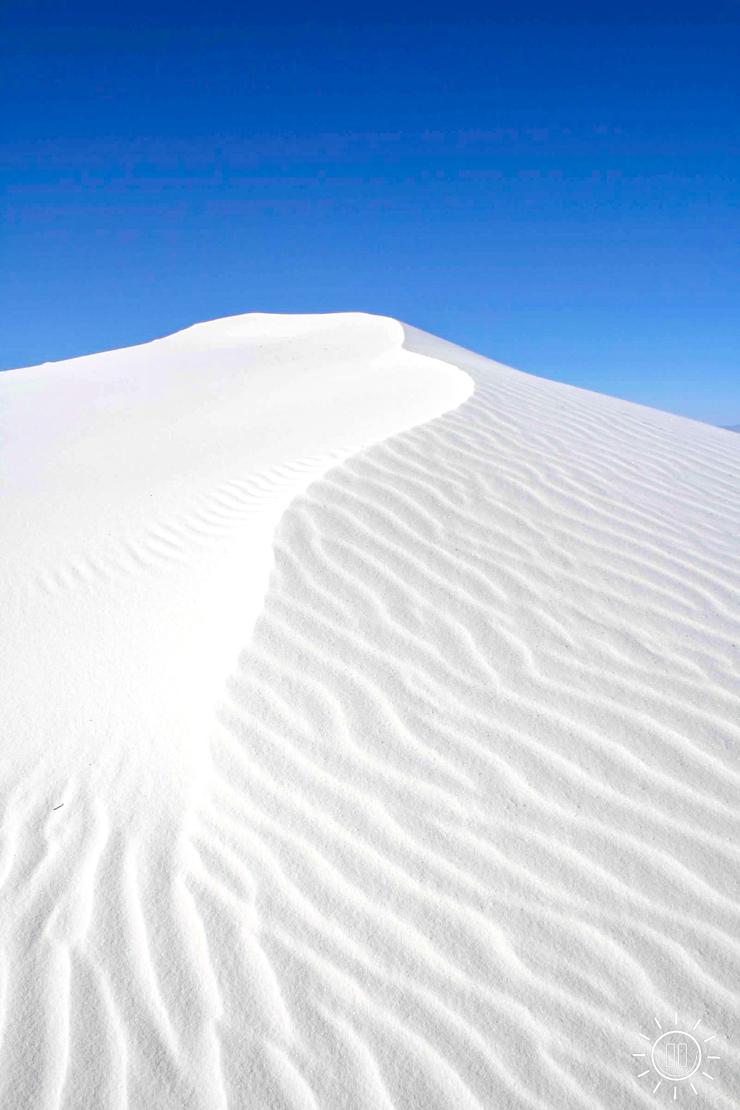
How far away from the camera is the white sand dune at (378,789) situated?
87.4 inches

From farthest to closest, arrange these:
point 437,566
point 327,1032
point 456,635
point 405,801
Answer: point 437,566
point 456,635
point 405,801
point 327,1032

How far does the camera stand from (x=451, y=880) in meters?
2.67

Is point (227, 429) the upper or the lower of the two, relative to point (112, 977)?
upper

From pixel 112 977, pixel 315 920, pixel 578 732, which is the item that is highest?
pixel 578 732

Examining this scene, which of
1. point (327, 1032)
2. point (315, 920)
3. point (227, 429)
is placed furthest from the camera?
point (227, 429)

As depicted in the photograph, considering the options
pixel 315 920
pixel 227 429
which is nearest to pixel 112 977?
pixel 315 920

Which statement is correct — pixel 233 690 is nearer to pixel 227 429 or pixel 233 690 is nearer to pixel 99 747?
pixel 99 747

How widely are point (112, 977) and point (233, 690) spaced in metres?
1.27

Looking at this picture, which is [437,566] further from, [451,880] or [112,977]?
[112,977]

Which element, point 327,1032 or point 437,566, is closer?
point 327,1032

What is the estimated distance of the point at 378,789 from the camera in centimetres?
299

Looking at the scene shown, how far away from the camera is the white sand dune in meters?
2.22

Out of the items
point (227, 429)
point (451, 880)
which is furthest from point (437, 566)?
point (227, 429)

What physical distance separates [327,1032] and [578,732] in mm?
1494
